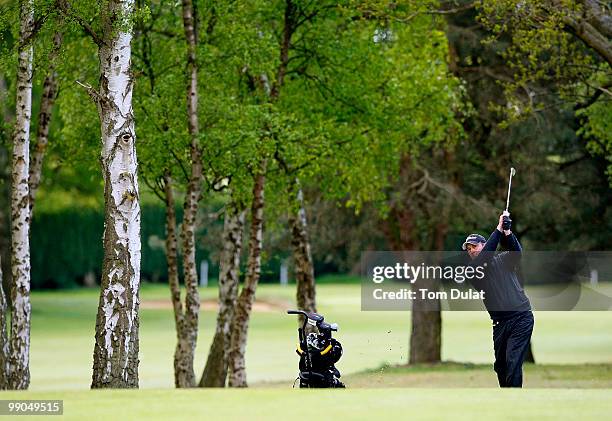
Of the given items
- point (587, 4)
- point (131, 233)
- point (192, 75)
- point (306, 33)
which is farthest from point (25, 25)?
point (587, 4)

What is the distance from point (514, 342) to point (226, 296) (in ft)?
46.3

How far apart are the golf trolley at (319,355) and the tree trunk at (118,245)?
282 cm

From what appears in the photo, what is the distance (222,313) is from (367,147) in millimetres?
5073

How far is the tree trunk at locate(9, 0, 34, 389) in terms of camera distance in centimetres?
2061

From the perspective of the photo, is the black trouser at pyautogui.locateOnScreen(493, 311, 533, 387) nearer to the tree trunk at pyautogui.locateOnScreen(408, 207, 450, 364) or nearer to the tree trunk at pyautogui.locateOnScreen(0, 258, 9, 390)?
the tree trunk at pyautogui.locateOnScreen(0, 258, 9, 390)

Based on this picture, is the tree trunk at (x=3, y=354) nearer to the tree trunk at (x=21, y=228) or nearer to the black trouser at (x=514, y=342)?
the tree trunk at (x=21, y=228)

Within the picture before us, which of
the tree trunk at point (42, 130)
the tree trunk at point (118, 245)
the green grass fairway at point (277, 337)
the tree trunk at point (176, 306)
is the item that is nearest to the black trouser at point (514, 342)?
the tree trunk at point (118, 245)

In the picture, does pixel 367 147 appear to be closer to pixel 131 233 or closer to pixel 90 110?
pixel 90 110

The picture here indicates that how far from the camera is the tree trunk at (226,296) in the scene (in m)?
28.4

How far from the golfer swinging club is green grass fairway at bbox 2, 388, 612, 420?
5.32 ft

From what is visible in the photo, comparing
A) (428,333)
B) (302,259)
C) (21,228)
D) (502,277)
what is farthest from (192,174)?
(428,333)

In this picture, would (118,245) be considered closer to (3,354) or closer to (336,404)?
(3,354)

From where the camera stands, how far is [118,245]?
1695 cm

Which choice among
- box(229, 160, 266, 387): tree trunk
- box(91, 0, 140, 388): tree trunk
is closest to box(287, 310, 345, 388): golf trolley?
box(91, 0, 140, 388): tree trunk
